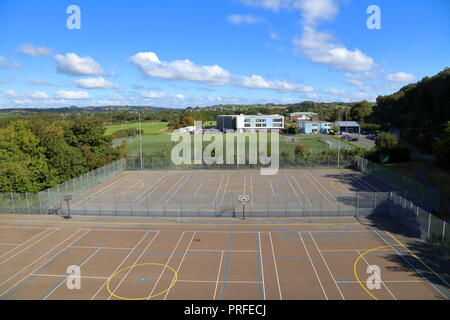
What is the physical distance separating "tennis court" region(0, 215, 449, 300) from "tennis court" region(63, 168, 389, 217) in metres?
1.04

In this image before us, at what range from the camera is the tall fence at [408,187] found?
24.2 meters

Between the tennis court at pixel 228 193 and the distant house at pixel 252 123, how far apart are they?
5646 centimetres

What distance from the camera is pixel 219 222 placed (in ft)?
74.0

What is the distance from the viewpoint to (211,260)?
55.3ft

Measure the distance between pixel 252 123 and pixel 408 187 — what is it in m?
72.6

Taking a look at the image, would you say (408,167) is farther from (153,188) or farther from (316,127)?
(316,127)

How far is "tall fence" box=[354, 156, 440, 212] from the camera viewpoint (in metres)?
24.2

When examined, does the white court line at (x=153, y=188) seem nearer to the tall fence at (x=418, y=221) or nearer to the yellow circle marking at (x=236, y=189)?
the yellow circle marking at (x=236, y=189)

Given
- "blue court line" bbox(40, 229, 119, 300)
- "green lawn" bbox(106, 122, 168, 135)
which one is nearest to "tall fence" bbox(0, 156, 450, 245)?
"blue court line" bbox(40, 229, 119, 300)

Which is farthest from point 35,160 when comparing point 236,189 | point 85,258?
point 236,189

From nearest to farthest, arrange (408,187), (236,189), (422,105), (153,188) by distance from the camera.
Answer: (408,187) → (236,189) → (153,188) → (422,105)

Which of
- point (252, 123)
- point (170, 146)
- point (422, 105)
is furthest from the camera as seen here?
point (252, 123)

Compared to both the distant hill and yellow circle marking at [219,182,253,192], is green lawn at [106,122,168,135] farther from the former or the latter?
the distant hill

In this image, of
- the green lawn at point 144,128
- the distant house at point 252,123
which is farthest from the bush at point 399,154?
the green lawn at point 144,128
